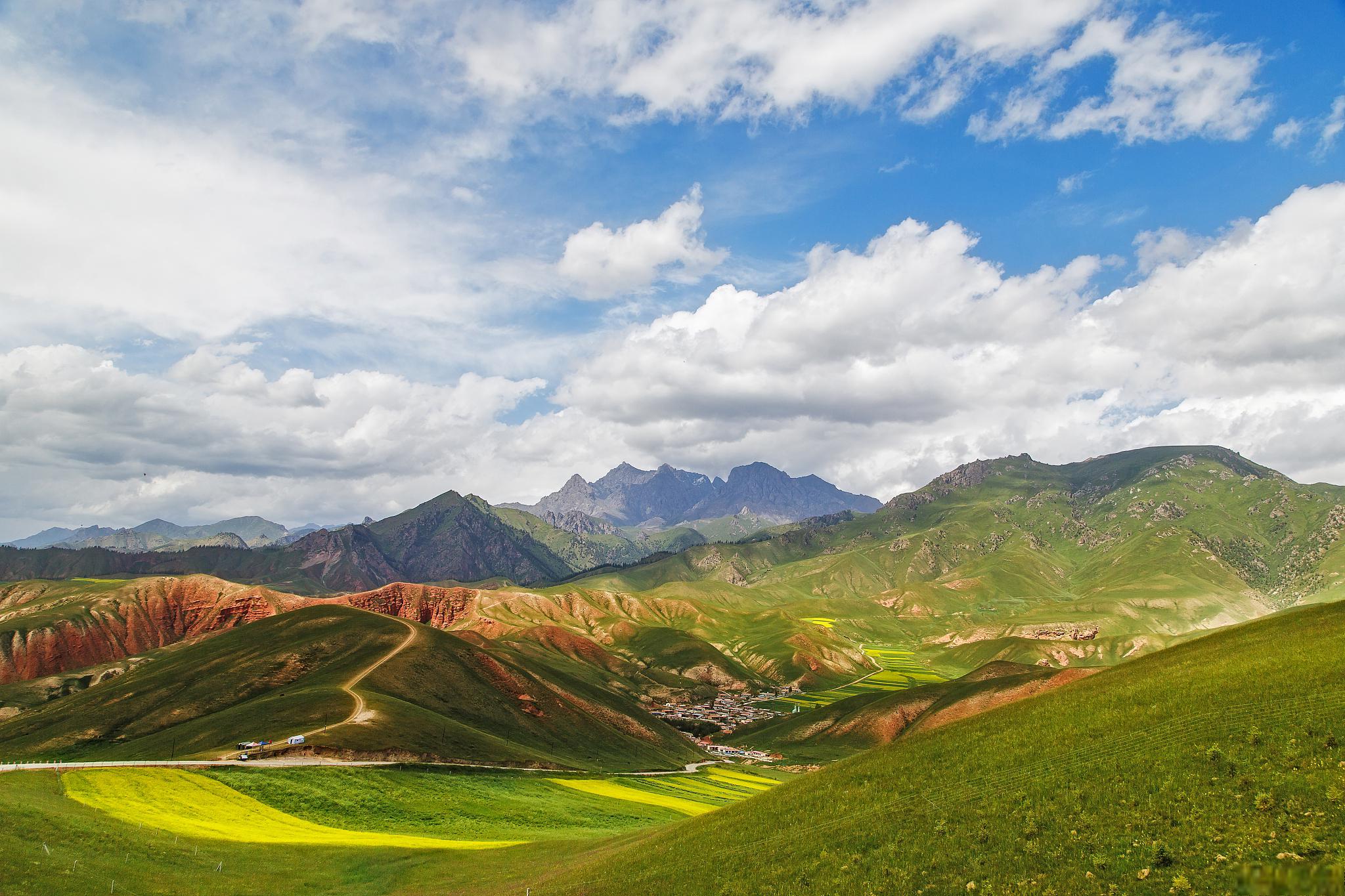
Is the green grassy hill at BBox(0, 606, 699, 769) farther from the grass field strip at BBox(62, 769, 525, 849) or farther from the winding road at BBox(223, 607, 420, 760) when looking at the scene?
the grass field strip at BBox(62, 769, 525, 849)

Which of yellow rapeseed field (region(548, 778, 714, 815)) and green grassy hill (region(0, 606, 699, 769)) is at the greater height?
green grassy hill (region(0, 606, 699, 769))

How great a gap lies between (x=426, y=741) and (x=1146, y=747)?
3924 inches

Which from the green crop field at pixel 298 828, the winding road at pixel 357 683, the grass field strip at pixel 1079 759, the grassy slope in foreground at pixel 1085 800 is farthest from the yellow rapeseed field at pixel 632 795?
the grass field strip at pixel 1079 759

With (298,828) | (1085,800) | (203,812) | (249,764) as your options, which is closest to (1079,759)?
(1085,800)

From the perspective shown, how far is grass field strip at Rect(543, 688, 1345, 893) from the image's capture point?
33.5 meters

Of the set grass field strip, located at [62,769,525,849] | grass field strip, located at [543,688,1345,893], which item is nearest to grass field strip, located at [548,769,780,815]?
grass field strip, located at [62,769,525,849]

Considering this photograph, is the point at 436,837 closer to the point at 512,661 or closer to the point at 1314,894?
the point at 1314,894

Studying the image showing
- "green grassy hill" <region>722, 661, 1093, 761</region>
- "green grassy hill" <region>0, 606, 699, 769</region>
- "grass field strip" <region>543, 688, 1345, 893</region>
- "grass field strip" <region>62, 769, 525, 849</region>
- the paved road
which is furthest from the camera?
"green grassy hill" <region>722, 661, 1093, 761</region>

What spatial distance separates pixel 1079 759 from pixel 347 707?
110905 millimetres

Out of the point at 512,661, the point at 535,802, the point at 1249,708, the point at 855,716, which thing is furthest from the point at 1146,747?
the point at 855,716

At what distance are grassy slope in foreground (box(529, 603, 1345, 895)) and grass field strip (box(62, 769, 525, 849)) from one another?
92.0ft

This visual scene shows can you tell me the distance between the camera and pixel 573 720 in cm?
15375

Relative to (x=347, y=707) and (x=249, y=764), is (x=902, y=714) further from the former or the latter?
(x=249, y=764)

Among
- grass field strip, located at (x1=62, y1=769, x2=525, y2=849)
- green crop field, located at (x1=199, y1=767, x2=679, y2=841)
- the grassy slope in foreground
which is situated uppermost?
the grassy slope in foreground
